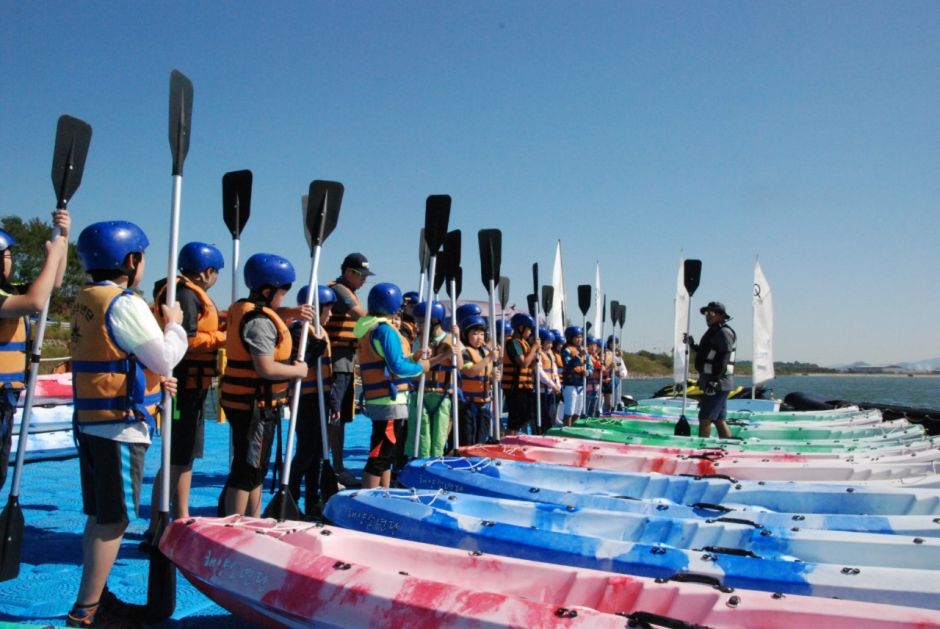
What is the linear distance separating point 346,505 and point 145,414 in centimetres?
126

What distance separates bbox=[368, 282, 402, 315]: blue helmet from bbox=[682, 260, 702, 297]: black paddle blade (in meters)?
5.61

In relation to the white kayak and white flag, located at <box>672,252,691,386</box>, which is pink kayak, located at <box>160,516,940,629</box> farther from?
white flag, located at <box>672,252,691,386</box>

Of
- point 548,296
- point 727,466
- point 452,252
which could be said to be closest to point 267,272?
point 452,252

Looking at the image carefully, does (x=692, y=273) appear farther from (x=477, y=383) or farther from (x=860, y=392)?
(x=860, y=392)

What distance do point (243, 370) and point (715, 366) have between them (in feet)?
17.1

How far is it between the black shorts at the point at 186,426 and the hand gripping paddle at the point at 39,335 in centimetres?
75

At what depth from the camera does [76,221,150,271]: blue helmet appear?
2.81 metres

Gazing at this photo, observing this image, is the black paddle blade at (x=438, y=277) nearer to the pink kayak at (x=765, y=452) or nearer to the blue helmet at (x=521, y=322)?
the blue helmet at (x=521, y=322)

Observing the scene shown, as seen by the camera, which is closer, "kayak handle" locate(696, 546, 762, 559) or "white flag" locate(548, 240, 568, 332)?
"kayak handle" locate(696, 546, 762, 559)

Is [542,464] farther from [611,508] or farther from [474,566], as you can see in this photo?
[474,566]

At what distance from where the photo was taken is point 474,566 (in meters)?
2.76

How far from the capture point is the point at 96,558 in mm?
2680

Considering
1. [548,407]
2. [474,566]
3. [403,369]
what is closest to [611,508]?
[474,566]

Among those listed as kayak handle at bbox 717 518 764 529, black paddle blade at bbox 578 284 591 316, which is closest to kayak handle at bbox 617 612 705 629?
kayak handle at bbox 717 518 764 529
